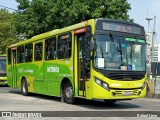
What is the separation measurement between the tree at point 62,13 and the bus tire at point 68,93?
1521 cm

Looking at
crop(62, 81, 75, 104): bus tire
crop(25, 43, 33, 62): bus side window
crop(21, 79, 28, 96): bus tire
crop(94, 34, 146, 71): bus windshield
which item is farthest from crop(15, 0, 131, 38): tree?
crop(94, 34, 146, 71): bus windshield

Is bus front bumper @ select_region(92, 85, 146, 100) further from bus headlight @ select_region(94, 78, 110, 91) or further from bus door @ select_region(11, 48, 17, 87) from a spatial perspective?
bus door @ select_region(11, 48, 17, 87)

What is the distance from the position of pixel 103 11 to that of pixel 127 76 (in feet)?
62.9

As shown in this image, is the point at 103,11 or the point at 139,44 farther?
the point at 103,11

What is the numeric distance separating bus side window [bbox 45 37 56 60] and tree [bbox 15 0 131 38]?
43.1 feet

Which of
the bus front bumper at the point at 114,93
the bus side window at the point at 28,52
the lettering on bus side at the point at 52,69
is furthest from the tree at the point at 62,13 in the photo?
the bus front bumper at the point at 114,93

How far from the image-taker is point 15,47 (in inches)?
870

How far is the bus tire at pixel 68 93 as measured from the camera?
1487 centimetres

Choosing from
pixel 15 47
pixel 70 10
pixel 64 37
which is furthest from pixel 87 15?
pixel 64 37

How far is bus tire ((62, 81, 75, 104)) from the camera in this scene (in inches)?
585

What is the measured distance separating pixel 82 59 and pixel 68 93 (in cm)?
189

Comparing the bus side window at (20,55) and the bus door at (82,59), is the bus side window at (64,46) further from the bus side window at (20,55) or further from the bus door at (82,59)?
the bus side window at (20,55)

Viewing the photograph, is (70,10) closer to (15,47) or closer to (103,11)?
(103,11)

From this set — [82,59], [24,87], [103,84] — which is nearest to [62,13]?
[24,87]
